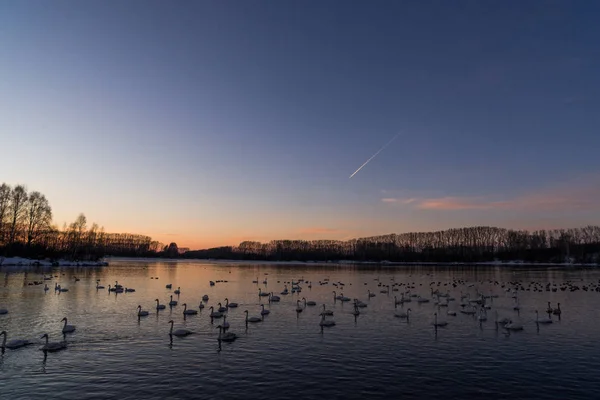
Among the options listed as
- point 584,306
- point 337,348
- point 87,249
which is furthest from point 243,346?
point 87,249

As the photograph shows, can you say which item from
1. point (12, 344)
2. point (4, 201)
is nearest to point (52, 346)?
point (12, 344)

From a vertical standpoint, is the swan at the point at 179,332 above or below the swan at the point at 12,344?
below

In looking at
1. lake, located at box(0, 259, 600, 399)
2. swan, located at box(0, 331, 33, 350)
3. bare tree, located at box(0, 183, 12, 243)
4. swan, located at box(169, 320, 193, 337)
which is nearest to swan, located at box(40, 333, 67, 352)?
lake, located at box(0, 259, 600, 399)

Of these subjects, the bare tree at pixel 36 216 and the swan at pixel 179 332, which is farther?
the bare tree at pixel 36 216

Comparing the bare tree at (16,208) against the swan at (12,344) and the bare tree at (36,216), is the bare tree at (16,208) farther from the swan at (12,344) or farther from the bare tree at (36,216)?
the swan at (12,344)

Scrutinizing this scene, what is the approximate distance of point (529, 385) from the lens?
56.6 ft

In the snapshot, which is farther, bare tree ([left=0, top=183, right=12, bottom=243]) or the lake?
bare tree ([left=0, top=183, right=12, bottom=243])

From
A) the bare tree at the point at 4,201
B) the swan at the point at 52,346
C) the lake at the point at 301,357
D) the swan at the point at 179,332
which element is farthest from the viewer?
the bare tree at the point at 4,201

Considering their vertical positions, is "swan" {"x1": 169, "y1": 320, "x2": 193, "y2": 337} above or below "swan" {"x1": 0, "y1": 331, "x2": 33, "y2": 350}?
below

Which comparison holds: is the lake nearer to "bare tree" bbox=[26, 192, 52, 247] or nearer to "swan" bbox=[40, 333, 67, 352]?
"swan" bbox=[40, 333, 67, 352]

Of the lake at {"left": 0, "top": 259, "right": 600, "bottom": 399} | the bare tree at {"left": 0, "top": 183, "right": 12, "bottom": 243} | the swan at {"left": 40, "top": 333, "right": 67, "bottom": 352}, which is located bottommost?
the lake at {"left": 0, "top": 259, "right": 600, "bottom": 399}

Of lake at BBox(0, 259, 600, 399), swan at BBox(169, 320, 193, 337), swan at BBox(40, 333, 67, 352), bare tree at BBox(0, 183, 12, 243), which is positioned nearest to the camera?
lake at BBox(0, 259, 600, 399)

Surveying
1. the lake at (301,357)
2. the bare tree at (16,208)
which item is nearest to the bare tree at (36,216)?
the bare tree at (16,208)

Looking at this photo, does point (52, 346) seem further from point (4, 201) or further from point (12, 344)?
point (4, 201)
